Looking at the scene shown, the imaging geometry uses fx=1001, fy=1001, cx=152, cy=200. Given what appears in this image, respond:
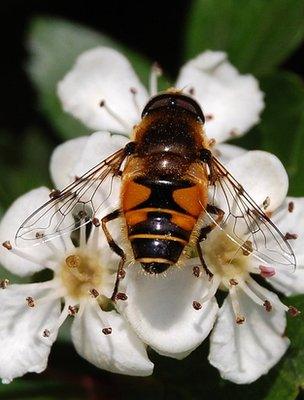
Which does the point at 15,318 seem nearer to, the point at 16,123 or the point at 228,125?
the point at 228,125

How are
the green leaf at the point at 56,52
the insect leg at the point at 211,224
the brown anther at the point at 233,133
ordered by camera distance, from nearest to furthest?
the insect leg at the point at 211,224
the brown anther at the point at 233,133
the green leaf at the point at 56,52

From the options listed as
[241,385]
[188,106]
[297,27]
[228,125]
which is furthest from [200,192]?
[297,27]

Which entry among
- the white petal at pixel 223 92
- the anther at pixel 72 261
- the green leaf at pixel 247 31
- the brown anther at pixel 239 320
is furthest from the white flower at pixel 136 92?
the brown anther at pixel 239 320

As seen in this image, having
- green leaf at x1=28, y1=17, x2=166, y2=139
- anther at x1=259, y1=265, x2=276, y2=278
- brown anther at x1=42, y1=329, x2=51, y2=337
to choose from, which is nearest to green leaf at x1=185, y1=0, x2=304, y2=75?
green leaf at x1=28, y1=17, x2=166, y2=139

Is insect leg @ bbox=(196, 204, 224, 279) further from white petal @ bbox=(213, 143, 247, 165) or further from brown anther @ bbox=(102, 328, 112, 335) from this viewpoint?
white petal @ bbox=(213, 143, 247, 165)

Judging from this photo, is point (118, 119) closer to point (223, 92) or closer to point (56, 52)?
point (223, 92)

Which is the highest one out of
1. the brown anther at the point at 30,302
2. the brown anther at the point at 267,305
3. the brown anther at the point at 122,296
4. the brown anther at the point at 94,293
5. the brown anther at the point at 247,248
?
the brown anther at the point at 247,248

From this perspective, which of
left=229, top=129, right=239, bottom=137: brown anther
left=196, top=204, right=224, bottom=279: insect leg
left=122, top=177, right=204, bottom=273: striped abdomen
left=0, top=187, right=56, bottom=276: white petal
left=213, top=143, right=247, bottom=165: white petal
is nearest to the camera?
left=122, top=177, right=204, bottom=273: striped abdomen

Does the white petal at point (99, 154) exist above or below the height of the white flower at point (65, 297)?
above

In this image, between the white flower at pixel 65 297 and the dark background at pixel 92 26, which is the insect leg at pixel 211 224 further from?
the dark background at pixel 92 26
